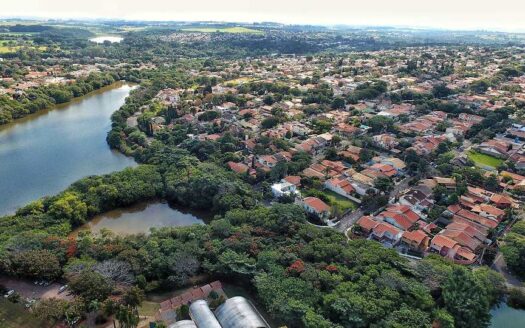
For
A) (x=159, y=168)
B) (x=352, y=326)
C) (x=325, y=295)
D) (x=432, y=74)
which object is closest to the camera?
(x=352, y=326)

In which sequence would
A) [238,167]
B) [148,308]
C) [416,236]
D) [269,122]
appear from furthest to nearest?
[269,122], [238,167], [416,236], [148,308]

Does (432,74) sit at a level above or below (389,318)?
above

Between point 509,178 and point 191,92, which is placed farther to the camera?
point 191,92

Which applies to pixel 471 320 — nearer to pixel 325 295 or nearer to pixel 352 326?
pixel 352 326

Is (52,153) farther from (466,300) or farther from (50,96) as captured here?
(466,300)

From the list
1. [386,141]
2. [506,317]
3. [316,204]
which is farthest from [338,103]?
[506,317]

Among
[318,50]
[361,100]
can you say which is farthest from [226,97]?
[318,50]

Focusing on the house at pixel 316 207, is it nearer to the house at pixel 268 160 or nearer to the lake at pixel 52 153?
the house at pixel 268 160

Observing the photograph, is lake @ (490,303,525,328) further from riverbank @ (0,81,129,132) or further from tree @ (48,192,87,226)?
riverbank @ (0,81,129,132)
